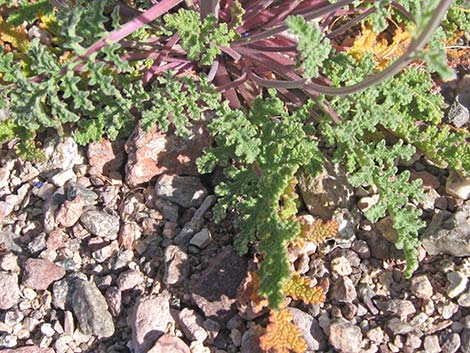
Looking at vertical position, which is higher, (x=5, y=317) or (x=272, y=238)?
(x=272, y=238)

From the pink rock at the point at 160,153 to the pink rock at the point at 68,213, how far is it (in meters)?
0.33

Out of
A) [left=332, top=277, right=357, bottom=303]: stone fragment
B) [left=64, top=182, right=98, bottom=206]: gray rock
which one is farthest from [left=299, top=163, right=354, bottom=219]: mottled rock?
[left=64, top=182, right=98, bottom=206]: gray rock

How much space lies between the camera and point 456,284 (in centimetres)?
340

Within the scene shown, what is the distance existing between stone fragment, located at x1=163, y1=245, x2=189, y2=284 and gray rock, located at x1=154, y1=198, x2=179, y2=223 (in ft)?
0.76

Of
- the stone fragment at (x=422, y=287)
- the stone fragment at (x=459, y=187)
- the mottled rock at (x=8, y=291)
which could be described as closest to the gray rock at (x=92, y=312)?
the mottled rock at (x=8, y=291)

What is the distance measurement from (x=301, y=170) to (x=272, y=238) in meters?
0.72

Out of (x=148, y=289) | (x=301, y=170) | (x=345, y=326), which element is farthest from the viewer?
(x=301, y=170)

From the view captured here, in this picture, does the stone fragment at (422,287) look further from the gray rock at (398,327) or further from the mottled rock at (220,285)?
the mottled rock at (220,285)

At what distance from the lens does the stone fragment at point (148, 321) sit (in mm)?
3211

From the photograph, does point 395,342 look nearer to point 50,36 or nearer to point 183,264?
point 183,264

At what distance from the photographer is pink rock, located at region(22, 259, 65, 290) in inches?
135

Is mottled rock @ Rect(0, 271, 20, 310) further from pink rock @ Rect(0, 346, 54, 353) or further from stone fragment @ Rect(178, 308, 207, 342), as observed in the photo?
stone fragment @ Rect(178, 308, 207, 342)

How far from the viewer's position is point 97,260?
3.57 m

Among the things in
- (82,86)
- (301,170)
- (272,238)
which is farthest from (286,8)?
(272,238)
